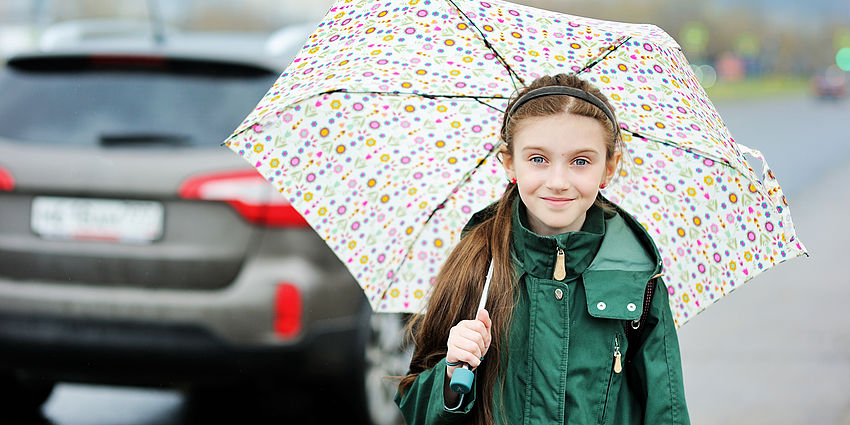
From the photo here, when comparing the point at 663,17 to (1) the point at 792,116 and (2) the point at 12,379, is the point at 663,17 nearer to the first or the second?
(1) the point at 792,116

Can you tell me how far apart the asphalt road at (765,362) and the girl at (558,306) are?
2860mm

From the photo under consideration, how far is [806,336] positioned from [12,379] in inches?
188

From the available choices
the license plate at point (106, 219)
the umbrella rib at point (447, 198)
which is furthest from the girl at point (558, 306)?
the license plate at point (106, 219)

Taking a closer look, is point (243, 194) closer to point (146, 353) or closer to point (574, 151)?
point (146, 353)

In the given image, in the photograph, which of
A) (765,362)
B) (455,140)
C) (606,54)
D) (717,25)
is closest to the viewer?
(606,54)

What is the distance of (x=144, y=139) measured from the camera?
4.16 meters

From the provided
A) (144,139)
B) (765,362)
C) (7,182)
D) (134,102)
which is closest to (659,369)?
(144,139)

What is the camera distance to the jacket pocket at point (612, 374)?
206 centimetres

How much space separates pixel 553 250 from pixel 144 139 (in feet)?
8.35

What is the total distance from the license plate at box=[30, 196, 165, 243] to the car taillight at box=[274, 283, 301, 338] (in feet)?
1.79

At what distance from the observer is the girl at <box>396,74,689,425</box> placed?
2.06 meters

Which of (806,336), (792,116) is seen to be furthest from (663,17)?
(806,336)

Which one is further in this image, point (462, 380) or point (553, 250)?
point (553, 250)

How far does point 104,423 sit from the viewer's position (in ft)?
15.2
